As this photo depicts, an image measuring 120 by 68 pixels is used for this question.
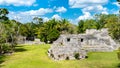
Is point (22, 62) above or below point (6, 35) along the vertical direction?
below

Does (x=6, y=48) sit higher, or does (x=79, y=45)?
(x=79, y=45)

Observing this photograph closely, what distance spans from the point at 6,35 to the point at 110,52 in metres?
22.4

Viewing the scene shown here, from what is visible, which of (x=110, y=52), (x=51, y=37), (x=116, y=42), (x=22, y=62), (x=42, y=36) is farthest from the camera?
(x=42, y=36)

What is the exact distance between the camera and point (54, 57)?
4509 cm

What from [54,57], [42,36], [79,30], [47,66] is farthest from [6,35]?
[79,30]

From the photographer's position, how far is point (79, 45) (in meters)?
49.5

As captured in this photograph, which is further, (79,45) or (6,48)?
(6,48)

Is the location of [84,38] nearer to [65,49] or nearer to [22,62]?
[65,49]

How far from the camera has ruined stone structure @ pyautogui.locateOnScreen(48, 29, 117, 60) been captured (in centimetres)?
4488

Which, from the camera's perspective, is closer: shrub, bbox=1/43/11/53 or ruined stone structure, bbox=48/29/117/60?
ruined stone structure, bbox=48/29/117/60

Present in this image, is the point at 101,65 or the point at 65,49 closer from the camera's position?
the point at 101,65

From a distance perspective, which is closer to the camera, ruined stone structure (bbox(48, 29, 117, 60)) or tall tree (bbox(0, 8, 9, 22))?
ruined stone structure (bbox(48, 29, 117, 60))

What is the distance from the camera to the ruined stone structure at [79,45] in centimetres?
4488

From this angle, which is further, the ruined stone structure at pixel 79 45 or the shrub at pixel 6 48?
the shrub at pixel 6 48
